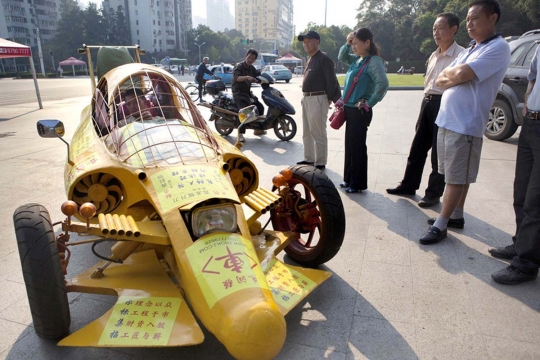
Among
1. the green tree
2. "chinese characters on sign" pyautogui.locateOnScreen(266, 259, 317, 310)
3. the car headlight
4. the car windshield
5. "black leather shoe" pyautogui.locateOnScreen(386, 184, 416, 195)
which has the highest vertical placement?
the green tree

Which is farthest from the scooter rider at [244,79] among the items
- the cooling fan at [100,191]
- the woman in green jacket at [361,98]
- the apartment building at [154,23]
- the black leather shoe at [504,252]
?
the apartment building at [154,23]

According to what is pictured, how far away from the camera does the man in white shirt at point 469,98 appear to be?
3068 millimetres

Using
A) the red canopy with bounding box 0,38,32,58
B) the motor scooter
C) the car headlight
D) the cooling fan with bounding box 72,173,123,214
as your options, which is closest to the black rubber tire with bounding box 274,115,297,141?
the motor scooter

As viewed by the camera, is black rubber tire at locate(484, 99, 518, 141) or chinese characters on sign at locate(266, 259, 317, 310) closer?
chinese characters on sign at locate(266, 259, 317, 310)

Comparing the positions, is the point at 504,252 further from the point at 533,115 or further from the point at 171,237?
the point at 171,237

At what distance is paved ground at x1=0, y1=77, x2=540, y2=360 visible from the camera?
87.1 inches

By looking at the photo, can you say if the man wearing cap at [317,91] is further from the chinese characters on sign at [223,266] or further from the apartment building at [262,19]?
the apartment building at [262,19]

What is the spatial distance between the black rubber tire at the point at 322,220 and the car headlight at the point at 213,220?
0.85 metres

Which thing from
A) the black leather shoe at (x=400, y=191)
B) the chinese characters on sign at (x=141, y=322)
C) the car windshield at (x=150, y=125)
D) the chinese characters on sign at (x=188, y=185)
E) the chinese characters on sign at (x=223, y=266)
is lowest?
the black leather shoe at (x=400, y=191)

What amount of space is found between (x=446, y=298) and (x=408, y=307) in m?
0.33

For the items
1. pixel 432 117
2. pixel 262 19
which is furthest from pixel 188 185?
pixel 262 19

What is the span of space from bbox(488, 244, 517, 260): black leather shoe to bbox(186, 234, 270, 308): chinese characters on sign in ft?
7.78

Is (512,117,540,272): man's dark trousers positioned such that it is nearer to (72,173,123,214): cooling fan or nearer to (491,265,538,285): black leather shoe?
(491,265,538,285): black leather shoe

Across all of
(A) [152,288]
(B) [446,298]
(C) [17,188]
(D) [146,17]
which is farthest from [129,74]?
(D) [146,17]
